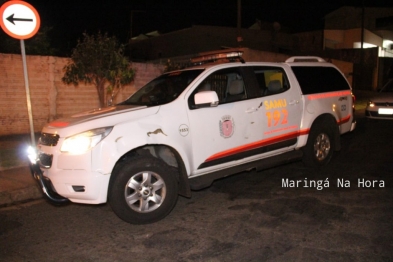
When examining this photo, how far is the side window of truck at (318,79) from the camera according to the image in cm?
613

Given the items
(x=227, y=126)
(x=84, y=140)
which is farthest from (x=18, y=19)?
(x=227, y=126)

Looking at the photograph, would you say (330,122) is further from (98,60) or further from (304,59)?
(98,60)

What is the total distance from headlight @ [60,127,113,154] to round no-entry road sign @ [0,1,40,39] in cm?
282

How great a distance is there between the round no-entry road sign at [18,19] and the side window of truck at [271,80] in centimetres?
366

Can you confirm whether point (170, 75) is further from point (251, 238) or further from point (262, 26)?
point (262, 26)

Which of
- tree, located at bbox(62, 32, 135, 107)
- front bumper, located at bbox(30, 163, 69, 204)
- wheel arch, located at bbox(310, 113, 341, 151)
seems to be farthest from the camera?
tree, located at bbox(62, 32, 135, 107)

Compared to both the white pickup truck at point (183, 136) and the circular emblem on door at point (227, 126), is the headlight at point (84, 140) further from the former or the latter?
the circular emblem on door at point (227, 126)

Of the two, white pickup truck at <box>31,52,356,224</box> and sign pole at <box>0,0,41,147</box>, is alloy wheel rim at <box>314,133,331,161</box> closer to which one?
white pickup truck at <box>31,52,356,224</box>

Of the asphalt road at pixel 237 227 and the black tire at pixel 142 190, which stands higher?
the black tire at pixel 142 190

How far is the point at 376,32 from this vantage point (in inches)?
1421

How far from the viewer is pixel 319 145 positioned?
6.37 meters

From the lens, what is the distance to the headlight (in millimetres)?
3930

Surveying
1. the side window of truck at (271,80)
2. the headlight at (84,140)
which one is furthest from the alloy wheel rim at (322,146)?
the headlight at (84,140)
